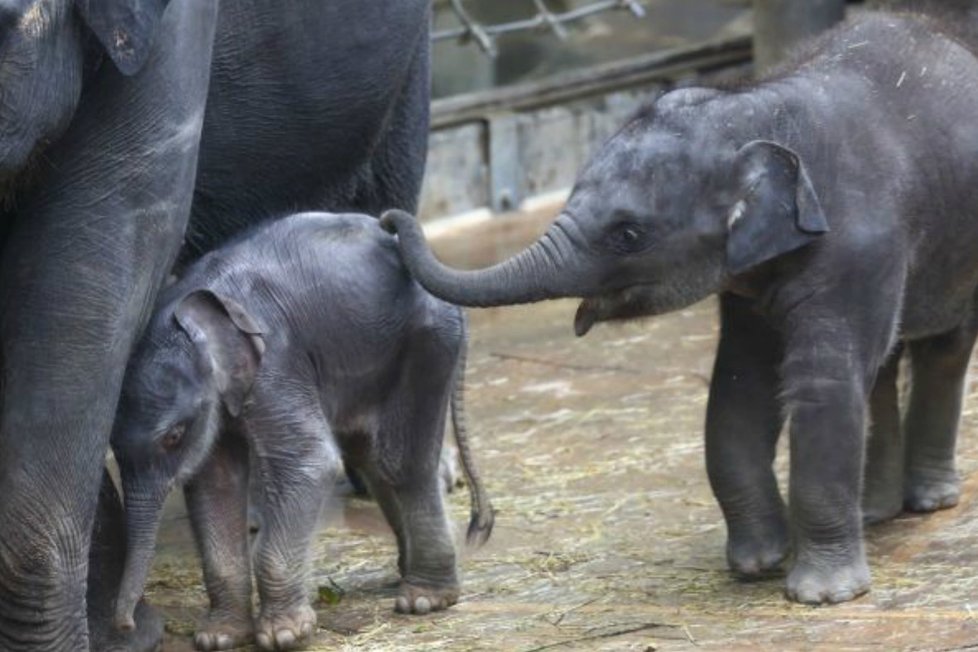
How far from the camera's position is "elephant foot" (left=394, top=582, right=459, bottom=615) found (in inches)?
231

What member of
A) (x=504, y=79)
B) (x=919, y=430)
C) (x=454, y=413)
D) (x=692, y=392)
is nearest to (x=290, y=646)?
(x=454, y=413)

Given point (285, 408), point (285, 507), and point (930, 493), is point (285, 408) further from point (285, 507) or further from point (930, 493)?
point (930, 493)

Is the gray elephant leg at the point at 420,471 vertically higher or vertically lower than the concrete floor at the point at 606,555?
higher

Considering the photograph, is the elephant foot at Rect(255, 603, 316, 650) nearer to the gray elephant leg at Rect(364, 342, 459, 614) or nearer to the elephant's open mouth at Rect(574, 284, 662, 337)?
the gray elephant leg at Rect(364, 342, 459, 614)

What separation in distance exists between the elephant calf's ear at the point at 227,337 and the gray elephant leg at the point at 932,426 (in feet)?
5.56

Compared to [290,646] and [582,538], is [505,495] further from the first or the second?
[290,646]

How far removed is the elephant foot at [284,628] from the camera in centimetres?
555

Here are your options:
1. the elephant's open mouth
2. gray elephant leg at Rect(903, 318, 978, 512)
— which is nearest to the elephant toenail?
the elephant's open mouth

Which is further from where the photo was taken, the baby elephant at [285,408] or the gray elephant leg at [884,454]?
the gray elephant leg at [884,454]

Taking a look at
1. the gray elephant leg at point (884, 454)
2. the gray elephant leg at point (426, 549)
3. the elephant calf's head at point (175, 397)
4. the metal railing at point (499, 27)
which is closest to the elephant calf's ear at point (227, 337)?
the elephant calf's head at point (175, 397)

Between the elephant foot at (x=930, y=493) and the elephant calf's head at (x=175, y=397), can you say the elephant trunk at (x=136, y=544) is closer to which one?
the elephant calf's head at (x=175, y=397)

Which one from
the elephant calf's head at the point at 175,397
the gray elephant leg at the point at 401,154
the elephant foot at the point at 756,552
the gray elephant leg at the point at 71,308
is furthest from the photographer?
the gray elephant leg at the point at 401,154

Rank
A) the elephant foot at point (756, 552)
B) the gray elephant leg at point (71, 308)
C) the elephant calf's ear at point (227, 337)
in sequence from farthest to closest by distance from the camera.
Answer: the elephant foot at point (756, 552) < the elephant calf's ear at point (227, 337) < the gray elephant leg at point (71, 308)

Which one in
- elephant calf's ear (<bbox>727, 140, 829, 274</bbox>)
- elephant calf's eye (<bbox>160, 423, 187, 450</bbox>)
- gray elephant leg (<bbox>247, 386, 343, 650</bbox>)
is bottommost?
gray elephant leg (<bbox>247, 386, 343, 650</bbox>)
